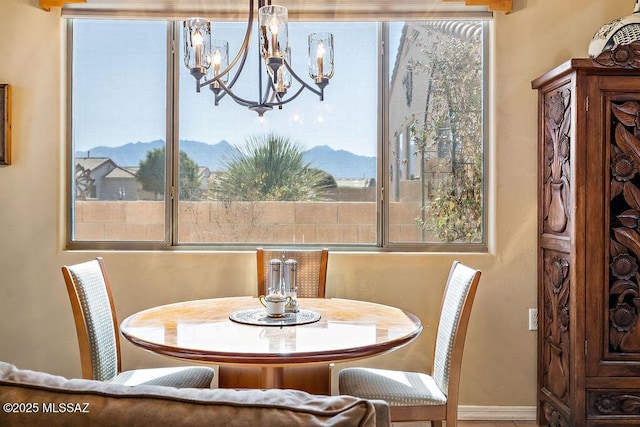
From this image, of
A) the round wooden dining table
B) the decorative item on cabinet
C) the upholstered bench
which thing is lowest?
the round wooden dining table

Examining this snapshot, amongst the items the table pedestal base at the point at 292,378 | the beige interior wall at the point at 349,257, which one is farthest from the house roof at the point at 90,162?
the table pedestal base at the point at 292,378

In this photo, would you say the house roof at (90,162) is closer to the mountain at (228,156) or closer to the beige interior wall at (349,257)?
the mountain at (228,156)

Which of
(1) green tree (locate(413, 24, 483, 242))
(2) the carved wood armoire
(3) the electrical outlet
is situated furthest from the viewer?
(1) green tree (locate(413, 24, 483, 242))

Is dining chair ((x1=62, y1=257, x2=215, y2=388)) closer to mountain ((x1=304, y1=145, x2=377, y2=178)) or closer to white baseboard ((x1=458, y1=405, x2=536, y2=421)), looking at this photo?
mountain ((x1=304, y1=145, x2=377, y2=178))

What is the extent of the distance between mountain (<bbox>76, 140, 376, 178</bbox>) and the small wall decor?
0.39 m

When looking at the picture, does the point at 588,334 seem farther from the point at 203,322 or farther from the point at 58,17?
the point at 58,17

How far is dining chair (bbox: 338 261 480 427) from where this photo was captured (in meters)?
A: 2.11

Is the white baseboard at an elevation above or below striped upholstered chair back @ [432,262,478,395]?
below

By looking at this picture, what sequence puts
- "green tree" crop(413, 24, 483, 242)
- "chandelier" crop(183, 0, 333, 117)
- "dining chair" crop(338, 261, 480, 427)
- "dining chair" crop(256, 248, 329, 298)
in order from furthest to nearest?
"green tree" crop(413, 24, 483, 242) < "dining chair" crop(256, 248, 329, 298) < "dining chair" crop(338, 261, 480, 427) < "chandelier" crop(183, 0, 333, 117)

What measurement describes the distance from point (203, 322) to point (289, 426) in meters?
1.47

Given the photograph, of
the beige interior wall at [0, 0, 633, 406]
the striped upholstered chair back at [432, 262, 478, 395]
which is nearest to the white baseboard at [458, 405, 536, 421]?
the beige interior wall at [0, 0, 633, 406]

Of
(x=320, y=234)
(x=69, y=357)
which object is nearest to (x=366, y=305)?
(x=320, y=234)

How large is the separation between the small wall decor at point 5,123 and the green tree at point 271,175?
119 cm

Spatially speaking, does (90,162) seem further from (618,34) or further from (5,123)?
(618,34)
